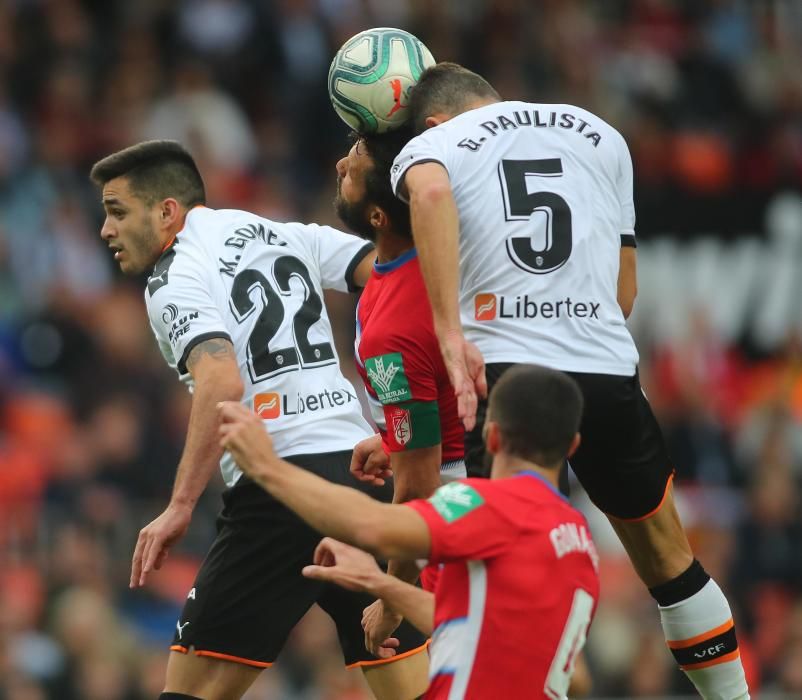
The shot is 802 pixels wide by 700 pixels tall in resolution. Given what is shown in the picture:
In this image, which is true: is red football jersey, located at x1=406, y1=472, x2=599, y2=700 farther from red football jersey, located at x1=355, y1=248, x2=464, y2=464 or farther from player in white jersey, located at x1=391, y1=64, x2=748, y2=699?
red football jersey, located at x1=355, y1=248, x2=464, y2=464

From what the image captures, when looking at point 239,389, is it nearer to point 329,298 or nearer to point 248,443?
point 248,443

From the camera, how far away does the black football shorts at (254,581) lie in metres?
6.70

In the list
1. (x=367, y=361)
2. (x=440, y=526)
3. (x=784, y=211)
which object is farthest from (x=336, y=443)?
(x=784, y=211)

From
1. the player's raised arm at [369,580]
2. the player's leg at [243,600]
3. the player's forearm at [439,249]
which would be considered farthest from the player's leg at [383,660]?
the player's forearm at [439,249]

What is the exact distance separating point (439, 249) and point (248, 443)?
3.37 ft

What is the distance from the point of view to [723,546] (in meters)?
12.7

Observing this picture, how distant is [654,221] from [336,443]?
922 cm

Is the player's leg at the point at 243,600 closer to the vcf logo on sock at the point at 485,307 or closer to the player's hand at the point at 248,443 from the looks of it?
the vcf logo on sock at the point at 485,307

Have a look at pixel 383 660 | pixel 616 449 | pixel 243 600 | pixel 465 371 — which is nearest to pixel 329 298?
pixel 383 660

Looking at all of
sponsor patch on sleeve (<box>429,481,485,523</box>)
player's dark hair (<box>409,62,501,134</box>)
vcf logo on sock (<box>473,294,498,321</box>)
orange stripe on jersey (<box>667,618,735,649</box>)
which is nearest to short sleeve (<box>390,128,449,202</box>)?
player's dark hair (<box>409,62,501,134</box>)

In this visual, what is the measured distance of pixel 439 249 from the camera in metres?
5.57

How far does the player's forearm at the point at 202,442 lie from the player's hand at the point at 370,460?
0.58m

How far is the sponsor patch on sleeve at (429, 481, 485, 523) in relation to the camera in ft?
16.4

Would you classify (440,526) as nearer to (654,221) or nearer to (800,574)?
(800,574)
